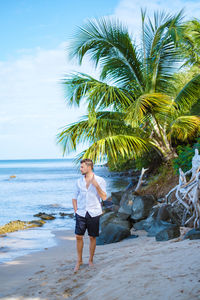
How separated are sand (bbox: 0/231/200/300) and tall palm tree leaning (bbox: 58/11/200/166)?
621 centimetres

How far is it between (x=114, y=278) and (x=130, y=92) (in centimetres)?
1015

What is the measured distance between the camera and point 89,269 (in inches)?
202

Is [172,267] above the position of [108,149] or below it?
below

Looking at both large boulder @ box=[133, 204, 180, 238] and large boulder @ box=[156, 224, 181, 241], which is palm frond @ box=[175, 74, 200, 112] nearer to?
large boulder @ box=[133, 204, 180, 238]

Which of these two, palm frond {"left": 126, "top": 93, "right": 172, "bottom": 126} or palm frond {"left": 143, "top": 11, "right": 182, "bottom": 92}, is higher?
palm frond {"left": 143, "top": 11, "right": 182, "bottom": 92}

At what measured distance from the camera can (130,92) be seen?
13383 mm

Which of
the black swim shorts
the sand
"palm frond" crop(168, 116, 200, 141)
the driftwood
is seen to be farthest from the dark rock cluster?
"palm frond" crop(168, 116, 200, 141)

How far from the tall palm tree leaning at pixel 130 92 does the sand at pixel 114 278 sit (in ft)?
20.4

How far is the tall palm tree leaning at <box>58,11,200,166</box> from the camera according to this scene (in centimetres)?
1188

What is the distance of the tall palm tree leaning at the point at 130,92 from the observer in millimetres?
11883

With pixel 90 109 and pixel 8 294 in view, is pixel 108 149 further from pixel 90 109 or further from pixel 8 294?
pixel 8 294

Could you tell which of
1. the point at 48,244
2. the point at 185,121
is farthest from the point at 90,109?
the point at 48,244

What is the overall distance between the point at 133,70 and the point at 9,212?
965 cm

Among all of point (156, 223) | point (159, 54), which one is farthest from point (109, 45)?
point (156, 223)
